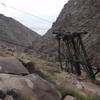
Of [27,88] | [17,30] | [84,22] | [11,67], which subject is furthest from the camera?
[17,30]

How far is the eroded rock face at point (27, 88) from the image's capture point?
21.3ft

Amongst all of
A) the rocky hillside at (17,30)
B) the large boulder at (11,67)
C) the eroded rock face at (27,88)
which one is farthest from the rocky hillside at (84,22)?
the rocky hillside at (17,30)

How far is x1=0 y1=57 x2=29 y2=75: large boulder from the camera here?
8.12m

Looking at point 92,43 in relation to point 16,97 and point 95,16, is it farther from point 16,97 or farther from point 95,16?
point 16,97

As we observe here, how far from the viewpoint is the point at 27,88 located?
270 inches

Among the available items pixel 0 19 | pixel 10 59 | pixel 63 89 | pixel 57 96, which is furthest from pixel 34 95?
pixel 0 19

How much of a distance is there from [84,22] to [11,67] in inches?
1391

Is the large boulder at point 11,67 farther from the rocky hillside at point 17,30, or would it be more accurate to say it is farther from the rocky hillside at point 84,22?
the rocky hillside at point 17,30

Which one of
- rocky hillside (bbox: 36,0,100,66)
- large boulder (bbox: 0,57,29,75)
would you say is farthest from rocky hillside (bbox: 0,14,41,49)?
large boulder (bbox: 0,57,29,75)

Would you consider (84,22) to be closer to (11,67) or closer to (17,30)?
(11,67)

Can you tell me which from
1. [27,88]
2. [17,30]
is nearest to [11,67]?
[27,88]

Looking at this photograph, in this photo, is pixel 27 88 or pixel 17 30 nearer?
pixel 27 88

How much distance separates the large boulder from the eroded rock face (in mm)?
683

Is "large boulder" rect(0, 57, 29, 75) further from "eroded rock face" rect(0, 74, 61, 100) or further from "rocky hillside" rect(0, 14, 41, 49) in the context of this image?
"rocky hillside" rect(0, 14, 41, 49)
